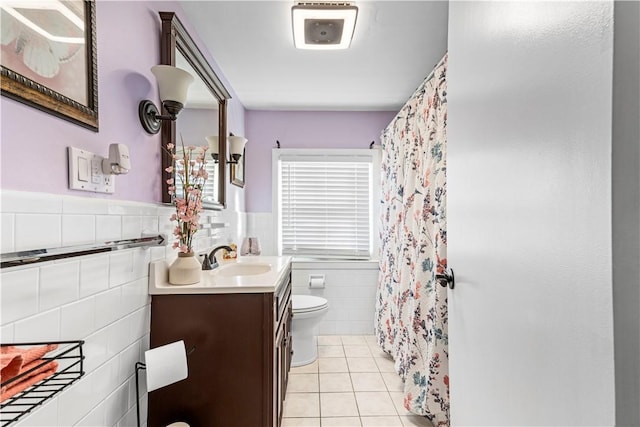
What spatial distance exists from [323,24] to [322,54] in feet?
1.42

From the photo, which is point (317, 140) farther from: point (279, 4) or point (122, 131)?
point (122, 131)

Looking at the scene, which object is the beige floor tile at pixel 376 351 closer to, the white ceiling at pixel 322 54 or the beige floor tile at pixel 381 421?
the beige floor tile at pixel 381 421

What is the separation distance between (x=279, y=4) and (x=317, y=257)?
224 cm

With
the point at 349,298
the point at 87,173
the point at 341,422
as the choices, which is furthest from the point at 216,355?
the point at 349,298

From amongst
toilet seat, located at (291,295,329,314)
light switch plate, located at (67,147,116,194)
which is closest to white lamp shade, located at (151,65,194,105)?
light switch plate, located at (67,147,116,194)

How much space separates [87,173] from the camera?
97 centimetres

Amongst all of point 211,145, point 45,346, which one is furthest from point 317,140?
point 45,346

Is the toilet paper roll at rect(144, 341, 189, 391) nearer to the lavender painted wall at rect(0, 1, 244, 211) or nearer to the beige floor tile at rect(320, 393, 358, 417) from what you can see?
the lavender painted wall at rect(0, 1, 244, 211)

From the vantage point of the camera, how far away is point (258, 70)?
2387 millimetres

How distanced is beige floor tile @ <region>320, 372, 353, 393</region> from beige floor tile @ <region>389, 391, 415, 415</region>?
11.0 inches

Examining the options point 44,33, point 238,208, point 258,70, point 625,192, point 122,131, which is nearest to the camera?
point 625,192

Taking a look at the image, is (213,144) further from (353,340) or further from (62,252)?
(353,340)

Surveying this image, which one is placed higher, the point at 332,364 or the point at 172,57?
the point at 172,57

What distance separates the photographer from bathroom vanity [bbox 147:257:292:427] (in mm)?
1338
